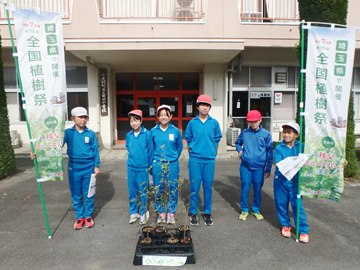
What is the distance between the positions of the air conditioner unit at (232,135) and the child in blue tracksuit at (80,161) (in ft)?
21.9

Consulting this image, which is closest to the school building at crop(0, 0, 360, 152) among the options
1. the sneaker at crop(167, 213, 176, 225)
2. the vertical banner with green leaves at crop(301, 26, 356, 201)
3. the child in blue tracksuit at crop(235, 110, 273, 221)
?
the child in blue tracksuit at crop(235, 110, 273, 221)

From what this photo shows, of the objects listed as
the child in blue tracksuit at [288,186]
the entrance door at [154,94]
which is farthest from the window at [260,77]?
the child in blue tracksuit at [288,186]

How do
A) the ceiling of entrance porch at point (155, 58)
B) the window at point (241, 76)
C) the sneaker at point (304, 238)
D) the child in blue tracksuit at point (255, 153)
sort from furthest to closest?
the window at point (241, 76) < the ceiling of entrance porch at point (155, 58) < the child in blue tracksuit at point (255, 153) < the sneaker at point (304, 238)

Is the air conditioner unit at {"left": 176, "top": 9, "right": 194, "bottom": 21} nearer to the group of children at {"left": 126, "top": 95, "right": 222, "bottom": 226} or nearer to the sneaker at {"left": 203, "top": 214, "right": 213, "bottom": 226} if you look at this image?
the group of children at {"left": 126, "top": 95, "right": 222, "bottom": 226}

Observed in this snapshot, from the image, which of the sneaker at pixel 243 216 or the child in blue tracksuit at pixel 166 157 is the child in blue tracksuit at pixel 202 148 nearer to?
the child in blue tracksuit at pixel 166 157

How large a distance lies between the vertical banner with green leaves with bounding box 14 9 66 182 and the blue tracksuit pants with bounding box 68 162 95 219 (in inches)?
7.8

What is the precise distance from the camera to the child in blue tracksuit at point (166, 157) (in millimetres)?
3721

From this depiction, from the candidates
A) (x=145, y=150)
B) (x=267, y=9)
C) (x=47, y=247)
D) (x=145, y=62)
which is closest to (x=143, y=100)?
(x=145, y=62)

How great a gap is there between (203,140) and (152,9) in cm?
736

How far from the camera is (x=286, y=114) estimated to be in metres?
10.8

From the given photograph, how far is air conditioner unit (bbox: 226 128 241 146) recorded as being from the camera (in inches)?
385

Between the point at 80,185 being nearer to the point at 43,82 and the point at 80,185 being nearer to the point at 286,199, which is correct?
the point at 43,82

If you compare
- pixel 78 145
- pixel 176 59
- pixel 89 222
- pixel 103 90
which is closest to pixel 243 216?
pixel 89 222

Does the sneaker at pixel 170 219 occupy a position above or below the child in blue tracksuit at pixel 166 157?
Result: below
